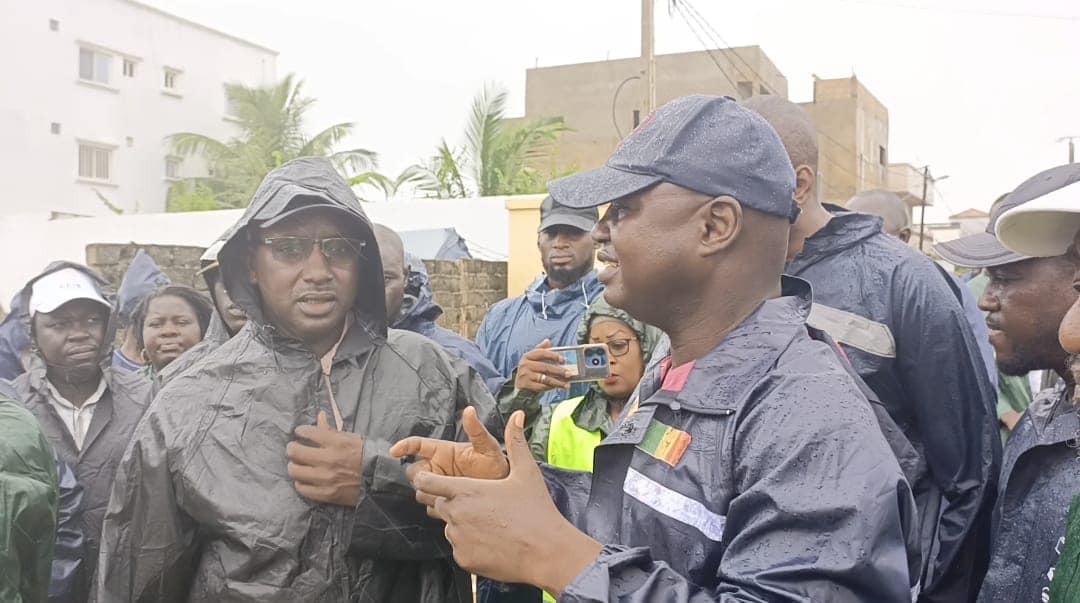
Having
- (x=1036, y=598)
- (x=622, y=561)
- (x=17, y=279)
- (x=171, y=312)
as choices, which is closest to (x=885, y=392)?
(x=1036, y=598)

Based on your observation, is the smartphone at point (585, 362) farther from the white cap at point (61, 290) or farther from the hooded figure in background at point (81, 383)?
the white cap at point (61, 290)

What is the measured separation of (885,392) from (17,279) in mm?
17838

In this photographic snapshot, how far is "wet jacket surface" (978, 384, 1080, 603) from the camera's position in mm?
2271

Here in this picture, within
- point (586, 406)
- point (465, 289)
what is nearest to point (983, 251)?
point (586, 406)

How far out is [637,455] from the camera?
1.73 metres

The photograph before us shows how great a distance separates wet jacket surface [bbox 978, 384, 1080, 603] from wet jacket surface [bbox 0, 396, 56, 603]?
255 centimetres

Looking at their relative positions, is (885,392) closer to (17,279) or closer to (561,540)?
(561,540)

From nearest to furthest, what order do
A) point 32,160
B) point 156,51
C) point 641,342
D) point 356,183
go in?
point 641,342 → point 356,183 → point 32,160 → point 156,51

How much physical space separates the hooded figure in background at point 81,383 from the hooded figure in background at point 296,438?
1437 mm

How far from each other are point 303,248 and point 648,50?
45.3 feet

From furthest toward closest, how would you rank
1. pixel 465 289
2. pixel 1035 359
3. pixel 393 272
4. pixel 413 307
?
pixel 465 289
pixel 413 307
pixel 393 272
pixel 1035 359

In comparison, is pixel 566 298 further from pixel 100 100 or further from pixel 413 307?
pixel 100 100

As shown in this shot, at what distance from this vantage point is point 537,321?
5.20 metres

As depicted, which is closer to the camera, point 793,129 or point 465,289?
point 793,129
